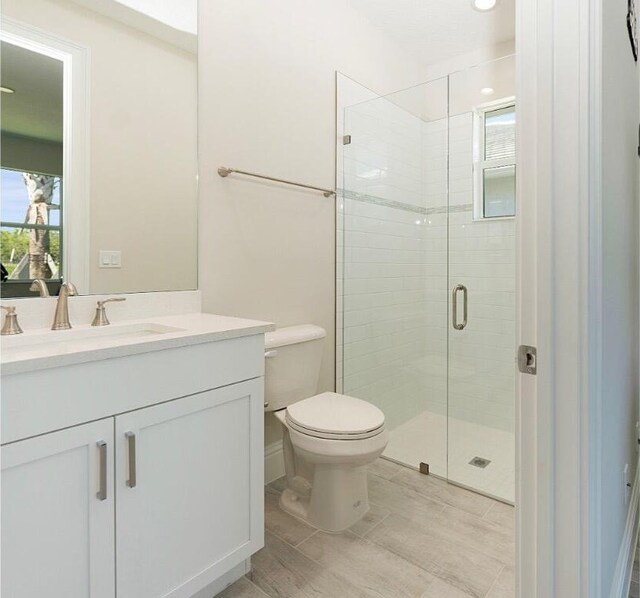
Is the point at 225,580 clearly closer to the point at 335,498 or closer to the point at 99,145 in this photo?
the point at 335,498

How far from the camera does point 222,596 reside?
141cm

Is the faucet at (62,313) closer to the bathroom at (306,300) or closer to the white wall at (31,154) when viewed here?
the bathroom at (306,300)

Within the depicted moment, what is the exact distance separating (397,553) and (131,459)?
42.8 inches

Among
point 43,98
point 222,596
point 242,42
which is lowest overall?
point 222,596

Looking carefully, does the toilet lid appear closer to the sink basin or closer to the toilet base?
the toilet base

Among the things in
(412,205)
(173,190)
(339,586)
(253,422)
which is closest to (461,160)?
(412,205)

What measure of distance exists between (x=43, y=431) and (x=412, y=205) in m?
2.30

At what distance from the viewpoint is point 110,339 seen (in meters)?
1.31

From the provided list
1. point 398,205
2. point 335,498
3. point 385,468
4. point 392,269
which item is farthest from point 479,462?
point 398,205

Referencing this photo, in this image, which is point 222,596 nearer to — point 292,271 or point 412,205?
point 292,271

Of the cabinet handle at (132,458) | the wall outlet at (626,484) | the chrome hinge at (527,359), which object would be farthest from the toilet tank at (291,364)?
the wall outlet at (626,484)

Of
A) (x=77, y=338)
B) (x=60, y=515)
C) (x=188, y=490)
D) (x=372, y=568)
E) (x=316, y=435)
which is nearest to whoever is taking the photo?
(x=60, y=515)

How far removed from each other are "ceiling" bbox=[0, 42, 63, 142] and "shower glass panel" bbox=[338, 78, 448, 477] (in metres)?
1.46

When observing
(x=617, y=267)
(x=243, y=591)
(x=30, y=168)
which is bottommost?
(x=243, y=591)
